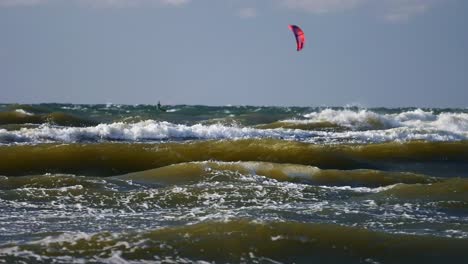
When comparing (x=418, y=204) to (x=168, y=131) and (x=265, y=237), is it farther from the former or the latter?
(x=168, y=131)

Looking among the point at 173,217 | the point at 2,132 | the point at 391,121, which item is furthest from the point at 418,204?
the point at 391,121

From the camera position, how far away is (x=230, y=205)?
→ 8.43 metres

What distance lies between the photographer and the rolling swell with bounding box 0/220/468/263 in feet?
19.4

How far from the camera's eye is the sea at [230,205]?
617 centimetres

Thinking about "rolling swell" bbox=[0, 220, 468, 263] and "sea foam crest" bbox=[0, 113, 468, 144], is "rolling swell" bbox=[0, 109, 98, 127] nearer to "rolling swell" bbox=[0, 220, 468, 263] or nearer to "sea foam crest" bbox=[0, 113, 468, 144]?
"sea foam crest" bbox=[0, 113, 468, 144]

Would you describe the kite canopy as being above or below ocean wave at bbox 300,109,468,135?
above

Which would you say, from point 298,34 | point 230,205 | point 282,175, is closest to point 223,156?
point 282,175

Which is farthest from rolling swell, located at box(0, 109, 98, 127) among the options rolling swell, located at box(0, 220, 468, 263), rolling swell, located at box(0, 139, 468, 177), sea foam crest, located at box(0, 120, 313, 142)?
rolling swell, located at box(0, 220, 468, 263)

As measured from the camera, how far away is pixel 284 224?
6867 mm

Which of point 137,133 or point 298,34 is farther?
point 298,34

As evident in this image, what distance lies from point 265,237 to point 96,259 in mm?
1457

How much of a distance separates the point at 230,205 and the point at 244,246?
2.17 metres

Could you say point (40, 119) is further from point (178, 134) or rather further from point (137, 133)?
point (178, 134)

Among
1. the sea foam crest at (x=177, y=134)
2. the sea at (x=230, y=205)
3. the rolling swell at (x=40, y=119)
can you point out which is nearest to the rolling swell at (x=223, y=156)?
the sea at (x=230, y=205)
